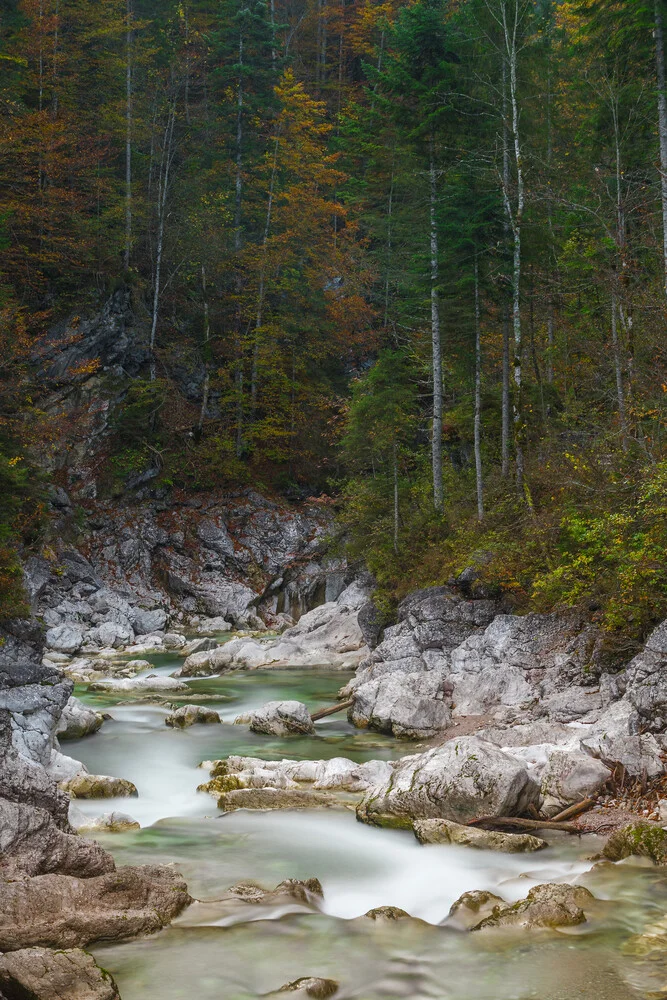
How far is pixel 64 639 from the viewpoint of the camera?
68.6 feet

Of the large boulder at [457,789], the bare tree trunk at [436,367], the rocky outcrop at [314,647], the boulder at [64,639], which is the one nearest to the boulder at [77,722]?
the large boulder at [457,789]

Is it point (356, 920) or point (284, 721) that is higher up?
point (356, 920)

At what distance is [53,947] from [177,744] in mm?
6982

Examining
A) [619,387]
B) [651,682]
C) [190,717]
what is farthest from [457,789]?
[619,387]

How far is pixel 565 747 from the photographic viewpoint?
A: 8508 mm

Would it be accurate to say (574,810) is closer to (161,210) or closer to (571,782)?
(571,782)

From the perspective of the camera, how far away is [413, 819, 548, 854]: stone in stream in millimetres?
6738

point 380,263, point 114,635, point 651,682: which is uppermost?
point 380,263

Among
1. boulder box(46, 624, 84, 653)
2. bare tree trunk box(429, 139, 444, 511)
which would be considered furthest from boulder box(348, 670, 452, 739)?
boulder box(46, 624, 84, 653)

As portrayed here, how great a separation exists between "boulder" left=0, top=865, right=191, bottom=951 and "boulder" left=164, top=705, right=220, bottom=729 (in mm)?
6926

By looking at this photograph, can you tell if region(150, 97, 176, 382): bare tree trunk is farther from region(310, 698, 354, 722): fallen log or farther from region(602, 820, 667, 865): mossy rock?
region(602, 820, 667, 865): mossy rock

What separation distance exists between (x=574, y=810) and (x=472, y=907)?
85.1 inches

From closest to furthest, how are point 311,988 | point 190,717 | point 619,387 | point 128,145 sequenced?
point 311,988 < point 190,717 < point 619,387 < point 128,145

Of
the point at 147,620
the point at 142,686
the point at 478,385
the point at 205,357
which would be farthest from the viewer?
the point at 205,357
